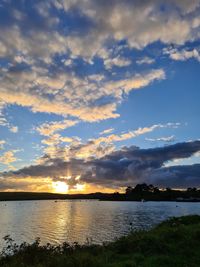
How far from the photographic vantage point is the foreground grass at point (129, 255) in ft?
57.0

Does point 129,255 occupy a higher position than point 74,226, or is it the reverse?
point 74,226

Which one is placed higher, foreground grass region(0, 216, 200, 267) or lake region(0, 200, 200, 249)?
lake region(0, 200, 200, 249)

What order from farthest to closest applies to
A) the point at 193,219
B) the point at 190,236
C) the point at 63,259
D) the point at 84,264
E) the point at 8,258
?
the point at 193,219 → the point at 190,236 → the point at 8,258 → the point at 63,259 → the point at 84,264

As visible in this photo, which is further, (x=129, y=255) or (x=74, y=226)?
(x=74, y=226)

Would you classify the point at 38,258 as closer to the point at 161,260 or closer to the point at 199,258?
the point at 161,260

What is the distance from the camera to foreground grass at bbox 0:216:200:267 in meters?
17.4

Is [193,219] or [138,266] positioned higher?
[193,219]

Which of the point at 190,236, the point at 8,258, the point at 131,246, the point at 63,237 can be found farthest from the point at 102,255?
the point at 63,237

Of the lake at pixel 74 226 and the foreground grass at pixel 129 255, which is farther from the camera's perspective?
the lake at pixel 74 226

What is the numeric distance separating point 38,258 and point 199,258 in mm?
9143

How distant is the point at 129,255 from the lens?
65.9 feet

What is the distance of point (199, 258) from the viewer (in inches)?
744

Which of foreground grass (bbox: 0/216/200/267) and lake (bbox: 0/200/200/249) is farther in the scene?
lake (bbox: 0/200/200/249)

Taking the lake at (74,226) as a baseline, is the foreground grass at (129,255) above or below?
below
